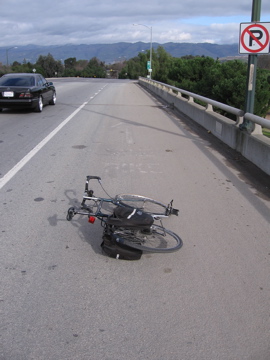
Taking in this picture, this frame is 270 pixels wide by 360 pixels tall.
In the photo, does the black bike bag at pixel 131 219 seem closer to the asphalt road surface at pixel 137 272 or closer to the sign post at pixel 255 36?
the asphalt road surface at pixel 137 272

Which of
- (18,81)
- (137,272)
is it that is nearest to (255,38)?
(137,272)

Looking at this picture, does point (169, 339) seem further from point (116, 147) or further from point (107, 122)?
point (107, 122)

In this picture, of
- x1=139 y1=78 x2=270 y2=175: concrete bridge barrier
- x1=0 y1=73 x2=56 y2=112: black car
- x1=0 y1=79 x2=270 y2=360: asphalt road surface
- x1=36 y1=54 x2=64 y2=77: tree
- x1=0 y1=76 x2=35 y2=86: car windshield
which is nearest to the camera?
x1=0 y1=79 x2=270 y2=360: asphalt road surface

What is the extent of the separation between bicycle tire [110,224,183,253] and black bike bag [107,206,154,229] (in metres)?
0.14

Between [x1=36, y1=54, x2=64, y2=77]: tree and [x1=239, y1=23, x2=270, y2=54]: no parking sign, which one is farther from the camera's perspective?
[x1=36, y1=54, x2=64, y2=77]: tree

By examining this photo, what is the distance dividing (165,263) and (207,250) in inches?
22.7

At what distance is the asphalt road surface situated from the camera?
3.15 meters

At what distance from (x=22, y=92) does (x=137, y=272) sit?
43.2ft

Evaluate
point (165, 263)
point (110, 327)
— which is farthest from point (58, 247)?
point (110, 327)

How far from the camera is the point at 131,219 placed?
4.32 metres

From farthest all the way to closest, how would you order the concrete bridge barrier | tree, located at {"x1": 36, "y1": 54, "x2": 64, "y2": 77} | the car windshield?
tree, located at {"x1": 36, "y1": 54, "x2": 64, "y2": 77} < the car windshield < the concrete bridge barrier

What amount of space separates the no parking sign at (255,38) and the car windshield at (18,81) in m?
10.0

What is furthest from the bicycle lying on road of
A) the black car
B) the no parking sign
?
the black car

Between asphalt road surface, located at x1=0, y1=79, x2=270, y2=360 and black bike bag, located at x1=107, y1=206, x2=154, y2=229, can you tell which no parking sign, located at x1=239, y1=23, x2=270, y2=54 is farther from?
black bike bag, located at x1=107, y1=206, x2=154, y2=229
